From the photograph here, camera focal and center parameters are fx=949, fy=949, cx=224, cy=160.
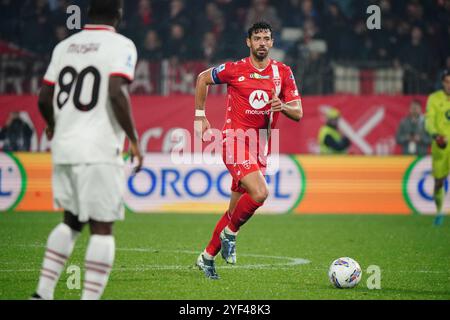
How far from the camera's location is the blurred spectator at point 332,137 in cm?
1875

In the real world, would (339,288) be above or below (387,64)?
below

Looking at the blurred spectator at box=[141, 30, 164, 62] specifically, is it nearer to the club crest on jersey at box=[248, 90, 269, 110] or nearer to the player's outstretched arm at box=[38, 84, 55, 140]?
the club crest on jersey at box=[248, 90, 269, 110]

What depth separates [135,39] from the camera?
788 inches

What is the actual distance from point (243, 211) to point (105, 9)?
3.25 m

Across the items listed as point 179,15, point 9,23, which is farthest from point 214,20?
point 9,23

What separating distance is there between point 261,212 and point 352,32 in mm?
4907

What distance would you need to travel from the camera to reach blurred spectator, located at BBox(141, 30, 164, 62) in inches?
773

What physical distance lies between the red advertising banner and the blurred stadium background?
20mm


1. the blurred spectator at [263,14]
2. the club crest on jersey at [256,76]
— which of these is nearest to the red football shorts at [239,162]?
the club crest on jersey at [256,76]

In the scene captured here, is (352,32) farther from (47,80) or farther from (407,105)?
(47,80)

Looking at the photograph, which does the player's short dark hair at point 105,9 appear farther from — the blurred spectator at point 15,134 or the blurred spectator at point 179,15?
the blurred spectator at point 179,15
